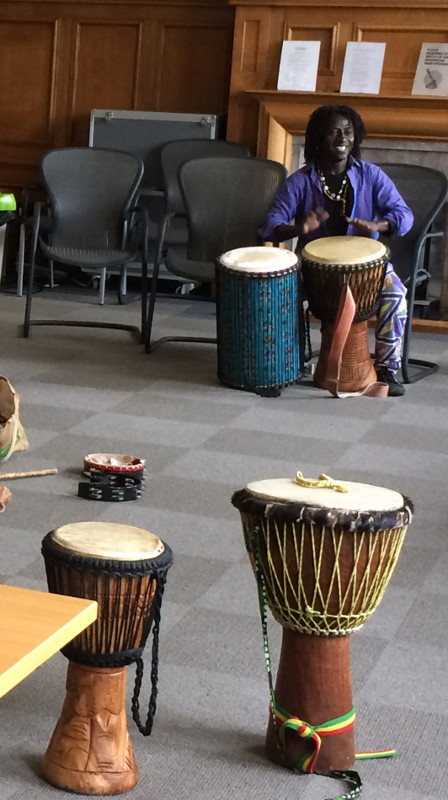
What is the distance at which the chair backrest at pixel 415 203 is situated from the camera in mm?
5184

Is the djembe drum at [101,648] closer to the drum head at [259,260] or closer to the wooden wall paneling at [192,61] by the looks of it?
the drum head at [259,260]

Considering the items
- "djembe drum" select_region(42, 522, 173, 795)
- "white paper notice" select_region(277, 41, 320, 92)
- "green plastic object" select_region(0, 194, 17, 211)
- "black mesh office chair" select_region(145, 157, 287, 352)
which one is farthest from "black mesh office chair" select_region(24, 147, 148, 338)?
"djembe drum" select_region(42, 522, 173, 795)

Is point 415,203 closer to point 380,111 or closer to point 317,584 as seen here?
point 380,111

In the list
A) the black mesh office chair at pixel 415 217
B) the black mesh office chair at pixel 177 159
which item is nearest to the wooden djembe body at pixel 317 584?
the black mesh office chair at pixel 415 217

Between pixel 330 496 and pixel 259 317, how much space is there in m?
2.82

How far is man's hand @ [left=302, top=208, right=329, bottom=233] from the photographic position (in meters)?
4.95

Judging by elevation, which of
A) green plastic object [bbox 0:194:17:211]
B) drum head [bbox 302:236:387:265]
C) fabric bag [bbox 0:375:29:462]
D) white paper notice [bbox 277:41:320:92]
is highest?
white paper notice [bbox 277:41:320:92]

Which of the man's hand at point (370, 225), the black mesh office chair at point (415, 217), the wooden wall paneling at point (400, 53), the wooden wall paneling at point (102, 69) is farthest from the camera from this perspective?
the wooden wall paneling at point (102, 69)

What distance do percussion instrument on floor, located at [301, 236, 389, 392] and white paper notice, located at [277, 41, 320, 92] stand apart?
2.16 meters

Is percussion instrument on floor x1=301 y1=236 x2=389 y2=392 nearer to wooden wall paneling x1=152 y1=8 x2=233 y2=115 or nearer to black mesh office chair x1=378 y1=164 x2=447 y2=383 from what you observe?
black mesh office chair x1=378 y1=164 x2=447 y2=383

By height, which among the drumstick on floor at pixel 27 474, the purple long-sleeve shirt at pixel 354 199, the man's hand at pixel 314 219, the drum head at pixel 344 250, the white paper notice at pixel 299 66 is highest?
the white paper notice at pixel 299 66

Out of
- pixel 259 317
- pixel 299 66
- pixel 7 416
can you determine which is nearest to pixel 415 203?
pixel 259 317

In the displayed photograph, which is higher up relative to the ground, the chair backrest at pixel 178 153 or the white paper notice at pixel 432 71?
the white paper notice at pixel 432 71

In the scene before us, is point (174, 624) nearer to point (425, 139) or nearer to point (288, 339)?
point (288, 339)
